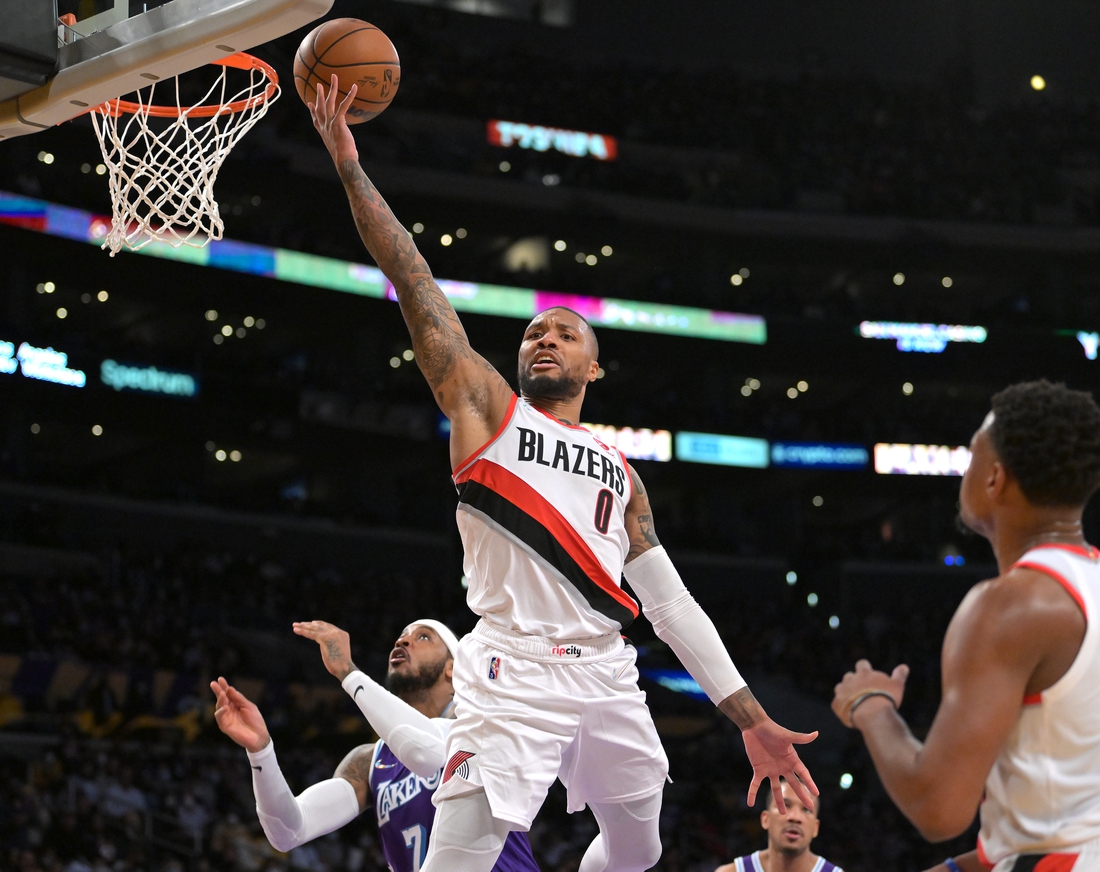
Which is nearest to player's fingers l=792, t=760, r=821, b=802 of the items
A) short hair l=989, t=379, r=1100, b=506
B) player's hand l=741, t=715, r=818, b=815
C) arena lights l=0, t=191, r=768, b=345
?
player's hand l=741, t=715, r=818, b=815

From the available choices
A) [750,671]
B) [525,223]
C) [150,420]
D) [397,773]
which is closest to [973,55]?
[525,223]

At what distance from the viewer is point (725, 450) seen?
3097 centimetres

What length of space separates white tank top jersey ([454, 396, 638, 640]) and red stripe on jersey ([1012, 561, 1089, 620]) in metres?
1.76

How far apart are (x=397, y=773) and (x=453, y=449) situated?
194 centimetres

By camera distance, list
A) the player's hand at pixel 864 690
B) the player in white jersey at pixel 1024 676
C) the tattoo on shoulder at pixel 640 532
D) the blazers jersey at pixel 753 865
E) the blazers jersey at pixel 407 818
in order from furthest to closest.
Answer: the blazers jersey at pixel 753 865 → the blazers jersey at pixel 407 818 → the tattoo on shoulder at pixel 640 532 → the player's hand at pixel 864 690 → the player in white jersey at pixel 1024 676

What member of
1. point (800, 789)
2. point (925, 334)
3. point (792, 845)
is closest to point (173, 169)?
point (800, 789)

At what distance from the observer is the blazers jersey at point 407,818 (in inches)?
199

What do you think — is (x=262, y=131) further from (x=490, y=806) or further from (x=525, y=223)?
(x=490, y=806)

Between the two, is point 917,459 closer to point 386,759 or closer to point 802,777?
point 386,759

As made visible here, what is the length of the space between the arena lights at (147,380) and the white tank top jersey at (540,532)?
21883 millimetres

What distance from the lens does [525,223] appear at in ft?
99.8

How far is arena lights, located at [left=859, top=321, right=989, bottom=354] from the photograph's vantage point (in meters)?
31.8

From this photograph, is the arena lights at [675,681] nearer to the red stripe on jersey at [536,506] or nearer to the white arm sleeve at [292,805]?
the white arm sleeve at [292,805]

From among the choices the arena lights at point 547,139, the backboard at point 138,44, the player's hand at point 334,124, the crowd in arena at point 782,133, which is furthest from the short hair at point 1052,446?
the arena lights at point 547,139
